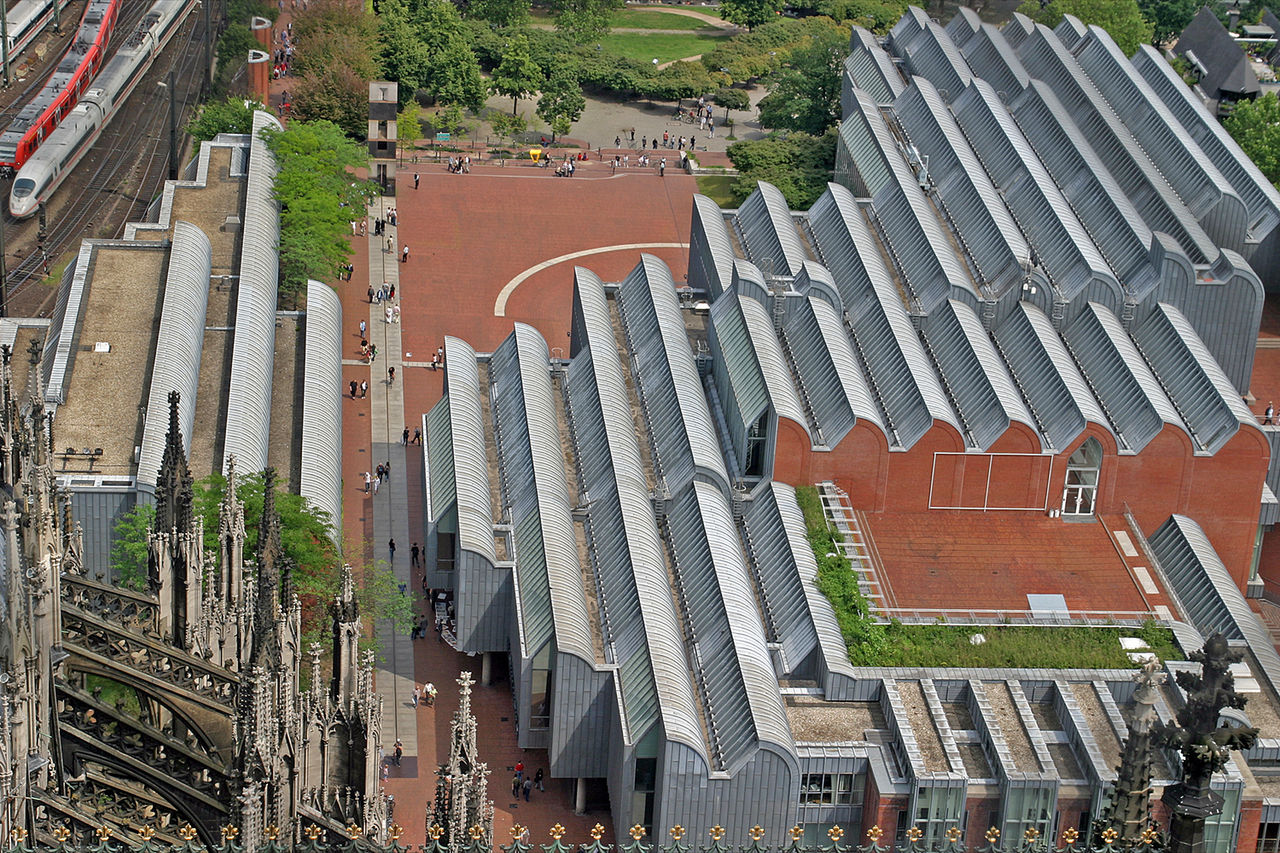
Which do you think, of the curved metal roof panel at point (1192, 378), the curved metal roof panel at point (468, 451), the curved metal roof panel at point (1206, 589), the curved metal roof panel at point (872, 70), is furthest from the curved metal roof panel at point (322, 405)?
the curved metal roof panel at point (872, 70)

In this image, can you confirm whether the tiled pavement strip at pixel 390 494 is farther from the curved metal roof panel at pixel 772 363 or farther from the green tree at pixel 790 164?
the green tree at pixel 790 164

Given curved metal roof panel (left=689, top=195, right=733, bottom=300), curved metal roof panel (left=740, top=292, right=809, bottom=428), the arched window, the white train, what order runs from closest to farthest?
1. curved metal roof panel (left=740, top=292, right=809, bottom=428)
2. the arched window
3. curved metal roof panel (left=689, top=195, right=733, bottom=300)
4. the white train

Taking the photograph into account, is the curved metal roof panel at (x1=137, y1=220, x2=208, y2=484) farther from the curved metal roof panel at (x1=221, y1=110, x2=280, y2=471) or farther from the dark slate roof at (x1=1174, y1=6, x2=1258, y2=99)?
the dark slate roof at (x1=1174, y1=6, x2=1258, y2=99)

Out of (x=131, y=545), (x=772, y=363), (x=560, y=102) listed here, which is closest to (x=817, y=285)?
(x=772, y=363)

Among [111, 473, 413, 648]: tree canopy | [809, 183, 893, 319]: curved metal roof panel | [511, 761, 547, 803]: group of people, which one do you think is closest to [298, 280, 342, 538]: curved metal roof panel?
[111, 473, 413, 648]: tree canopy

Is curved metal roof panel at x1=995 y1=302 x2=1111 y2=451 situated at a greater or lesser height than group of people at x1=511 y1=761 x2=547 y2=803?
greater

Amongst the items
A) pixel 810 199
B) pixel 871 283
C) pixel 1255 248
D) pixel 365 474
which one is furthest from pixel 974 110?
pixel 365 474

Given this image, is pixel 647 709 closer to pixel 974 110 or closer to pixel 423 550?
pixel 423 550
